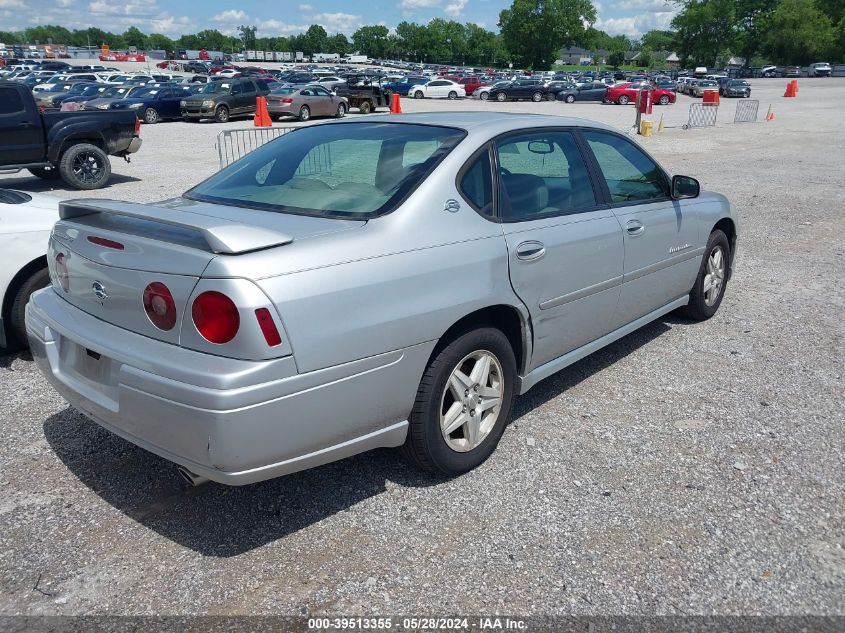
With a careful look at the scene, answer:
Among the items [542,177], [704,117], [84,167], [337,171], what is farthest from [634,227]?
[704,117]

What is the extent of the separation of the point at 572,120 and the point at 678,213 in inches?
41.3

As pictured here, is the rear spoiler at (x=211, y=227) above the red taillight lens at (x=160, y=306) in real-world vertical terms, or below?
above

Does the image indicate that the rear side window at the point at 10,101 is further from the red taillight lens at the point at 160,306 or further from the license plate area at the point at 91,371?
the red taillight lens at the point at 160,306

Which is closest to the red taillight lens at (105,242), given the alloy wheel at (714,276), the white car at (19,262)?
the white car at (19,262)

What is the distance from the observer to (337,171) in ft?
12.2

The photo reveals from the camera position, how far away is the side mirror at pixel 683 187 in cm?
488

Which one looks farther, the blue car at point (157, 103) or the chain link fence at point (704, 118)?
the blue car at point (157, 103)

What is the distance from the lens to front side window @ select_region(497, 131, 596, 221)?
12.1ft

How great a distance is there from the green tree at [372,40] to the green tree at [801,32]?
8768 centimetres

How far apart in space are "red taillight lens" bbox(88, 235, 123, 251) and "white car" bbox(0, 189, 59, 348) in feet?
6.63

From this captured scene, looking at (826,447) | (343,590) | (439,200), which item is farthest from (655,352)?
(343,590)

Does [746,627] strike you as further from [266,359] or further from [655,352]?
[655,352]

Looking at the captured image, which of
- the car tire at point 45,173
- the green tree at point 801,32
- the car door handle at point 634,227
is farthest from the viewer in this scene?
the green tree at point 801,32

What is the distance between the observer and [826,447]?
3.86 metres
